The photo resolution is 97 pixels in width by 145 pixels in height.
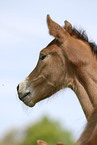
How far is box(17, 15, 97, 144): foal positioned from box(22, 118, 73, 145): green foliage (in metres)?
47.7

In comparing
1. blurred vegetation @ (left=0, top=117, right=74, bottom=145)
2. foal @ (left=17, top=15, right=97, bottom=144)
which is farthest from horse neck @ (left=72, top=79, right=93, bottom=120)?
blurred vegetation @ (left=0, top=117, right=74, bottom=145)

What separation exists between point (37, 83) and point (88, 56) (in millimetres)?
1095

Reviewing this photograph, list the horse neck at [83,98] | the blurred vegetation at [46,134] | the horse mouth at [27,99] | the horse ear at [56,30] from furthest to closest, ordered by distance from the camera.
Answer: the blurred vegetation at [46,134] < the horse mouth at [27,99] < the horse ear at [56,30] < the horse neck at [83,98]

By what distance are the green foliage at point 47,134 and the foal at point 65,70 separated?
157 feet

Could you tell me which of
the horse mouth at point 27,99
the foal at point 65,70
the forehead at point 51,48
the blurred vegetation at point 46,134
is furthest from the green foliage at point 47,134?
the forehead at point 51,48

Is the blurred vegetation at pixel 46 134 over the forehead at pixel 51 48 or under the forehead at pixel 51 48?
under

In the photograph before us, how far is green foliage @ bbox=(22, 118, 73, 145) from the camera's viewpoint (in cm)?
5691

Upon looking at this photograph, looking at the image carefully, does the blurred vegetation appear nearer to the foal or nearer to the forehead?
the foal

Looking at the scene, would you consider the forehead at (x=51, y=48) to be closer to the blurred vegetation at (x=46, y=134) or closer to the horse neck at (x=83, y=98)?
the horse neck at (x=83, y=98)

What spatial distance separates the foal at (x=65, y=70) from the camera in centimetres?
749

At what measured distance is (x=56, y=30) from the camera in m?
7.85

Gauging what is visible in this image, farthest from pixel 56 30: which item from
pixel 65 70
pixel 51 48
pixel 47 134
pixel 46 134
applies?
pixel 47 134

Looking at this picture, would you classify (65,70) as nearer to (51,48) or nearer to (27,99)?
(51,48)

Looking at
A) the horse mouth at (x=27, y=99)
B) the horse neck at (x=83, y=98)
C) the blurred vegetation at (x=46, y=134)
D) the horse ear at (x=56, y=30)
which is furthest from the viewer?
the blurred vegetation at (x=46, y=134)
